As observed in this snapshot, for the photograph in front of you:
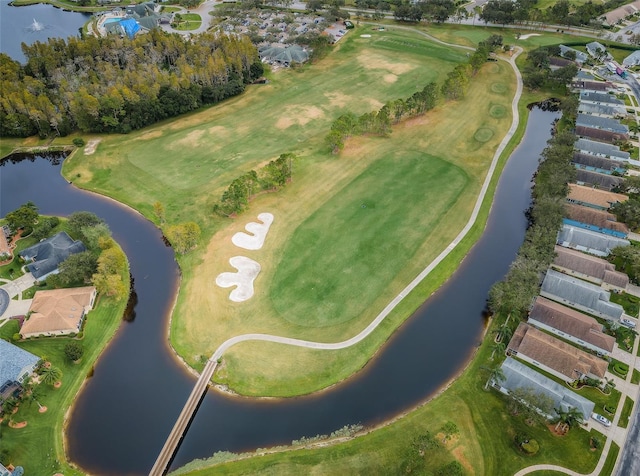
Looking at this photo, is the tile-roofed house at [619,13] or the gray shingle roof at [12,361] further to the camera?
the tile-roofed house at [619,13]

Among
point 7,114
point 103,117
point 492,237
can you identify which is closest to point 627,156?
point 492,237

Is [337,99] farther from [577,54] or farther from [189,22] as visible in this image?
[189,22]

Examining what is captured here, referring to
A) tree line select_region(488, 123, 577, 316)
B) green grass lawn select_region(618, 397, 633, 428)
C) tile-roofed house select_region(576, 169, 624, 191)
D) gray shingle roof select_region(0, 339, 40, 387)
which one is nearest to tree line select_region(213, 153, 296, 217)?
gray shingle roof select_region(0, 339, 40, 387)

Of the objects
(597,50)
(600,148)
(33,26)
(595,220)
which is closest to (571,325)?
(595,220)

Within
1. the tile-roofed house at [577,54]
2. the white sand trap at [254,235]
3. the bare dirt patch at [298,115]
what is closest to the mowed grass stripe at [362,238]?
the white sand trap at [254,235]

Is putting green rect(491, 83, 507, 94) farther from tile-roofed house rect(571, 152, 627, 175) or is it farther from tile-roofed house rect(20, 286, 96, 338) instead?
tile-roofed house rect(20, 286, 96, 338)

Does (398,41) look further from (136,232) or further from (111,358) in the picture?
(111,358)

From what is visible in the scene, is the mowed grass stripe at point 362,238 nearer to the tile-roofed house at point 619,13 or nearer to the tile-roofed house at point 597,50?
the tile-roofed house at point 597,50
